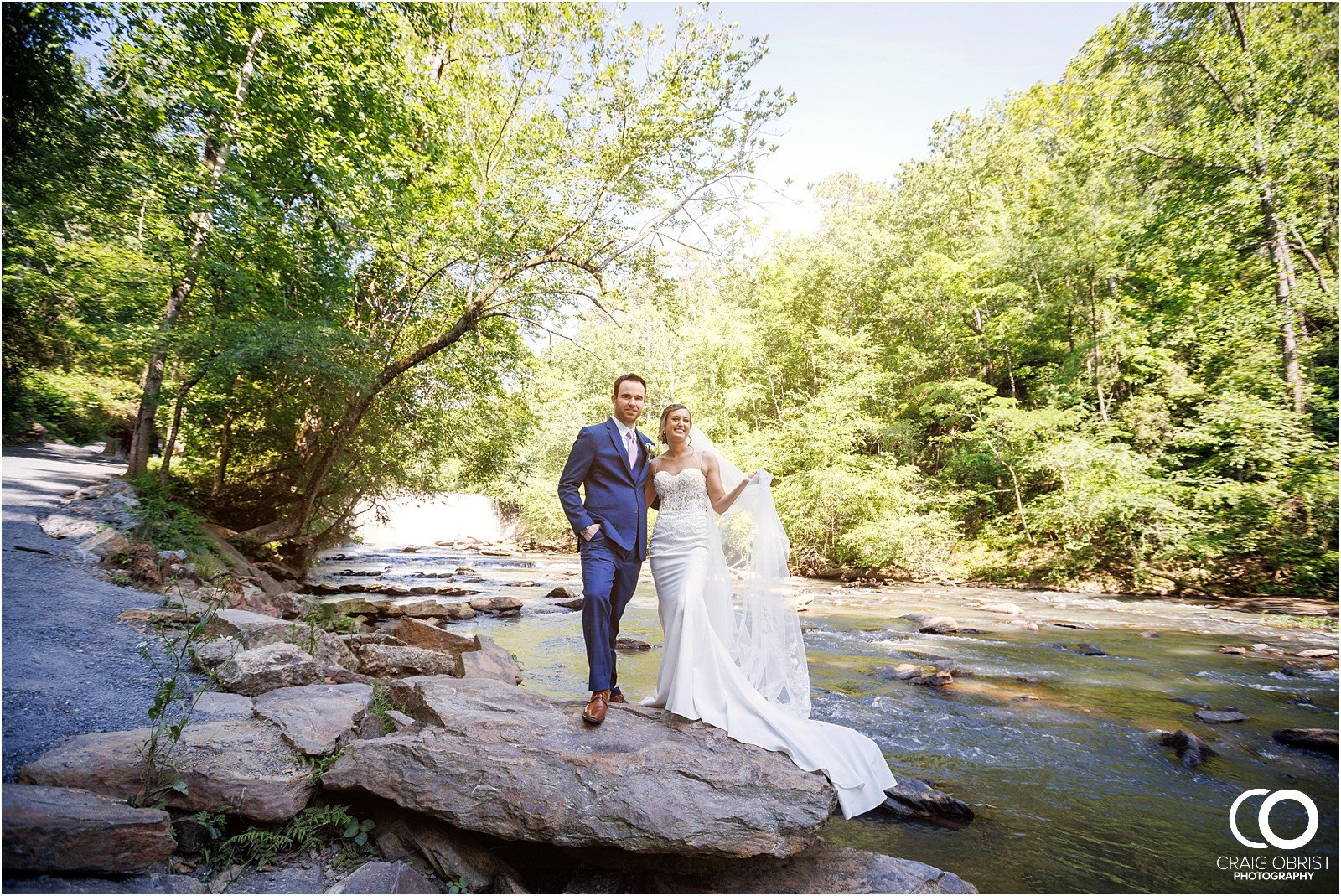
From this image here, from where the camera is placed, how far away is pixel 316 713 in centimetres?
370

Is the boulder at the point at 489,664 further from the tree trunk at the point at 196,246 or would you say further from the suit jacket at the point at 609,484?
the tree trunk at the point at 196,246

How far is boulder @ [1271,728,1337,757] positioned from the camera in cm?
555

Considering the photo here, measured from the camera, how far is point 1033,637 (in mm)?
10898

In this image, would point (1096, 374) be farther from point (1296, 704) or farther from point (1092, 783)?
point (1092, 783)

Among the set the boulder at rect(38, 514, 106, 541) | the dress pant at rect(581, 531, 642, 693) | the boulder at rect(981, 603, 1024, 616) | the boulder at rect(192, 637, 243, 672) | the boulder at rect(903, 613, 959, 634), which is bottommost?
the boulder at rect(903, 613, 959, 634)

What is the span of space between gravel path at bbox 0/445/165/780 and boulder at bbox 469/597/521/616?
7.08 meters

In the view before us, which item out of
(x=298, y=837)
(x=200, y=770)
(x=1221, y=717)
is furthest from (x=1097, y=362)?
(x=200, y=770)

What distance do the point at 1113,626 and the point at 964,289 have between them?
47.4 ft

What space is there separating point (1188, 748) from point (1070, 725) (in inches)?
40.6

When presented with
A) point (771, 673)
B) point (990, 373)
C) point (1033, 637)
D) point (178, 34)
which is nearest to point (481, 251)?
point (178, 34)

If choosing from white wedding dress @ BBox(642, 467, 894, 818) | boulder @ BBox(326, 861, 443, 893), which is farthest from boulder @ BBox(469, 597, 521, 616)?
boulder @ BBox(326, 861, 443, 893)

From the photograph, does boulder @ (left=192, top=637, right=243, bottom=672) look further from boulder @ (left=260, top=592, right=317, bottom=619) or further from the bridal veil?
the bridal veil

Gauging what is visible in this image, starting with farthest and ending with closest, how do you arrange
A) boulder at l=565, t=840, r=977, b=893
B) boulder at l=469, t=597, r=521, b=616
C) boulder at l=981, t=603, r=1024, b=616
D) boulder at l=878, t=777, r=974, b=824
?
boulder at l=981, t=603, r=1024, b=616 → boulder at l=469, t=597, r=521, b=616 → boulder at l=878, t=777, r=974, b=824 → boulder at l=565, t=840, r=977, b=893

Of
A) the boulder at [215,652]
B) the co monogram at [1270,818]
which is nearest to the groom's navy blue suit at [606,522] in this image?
the boulder at [215,652]
